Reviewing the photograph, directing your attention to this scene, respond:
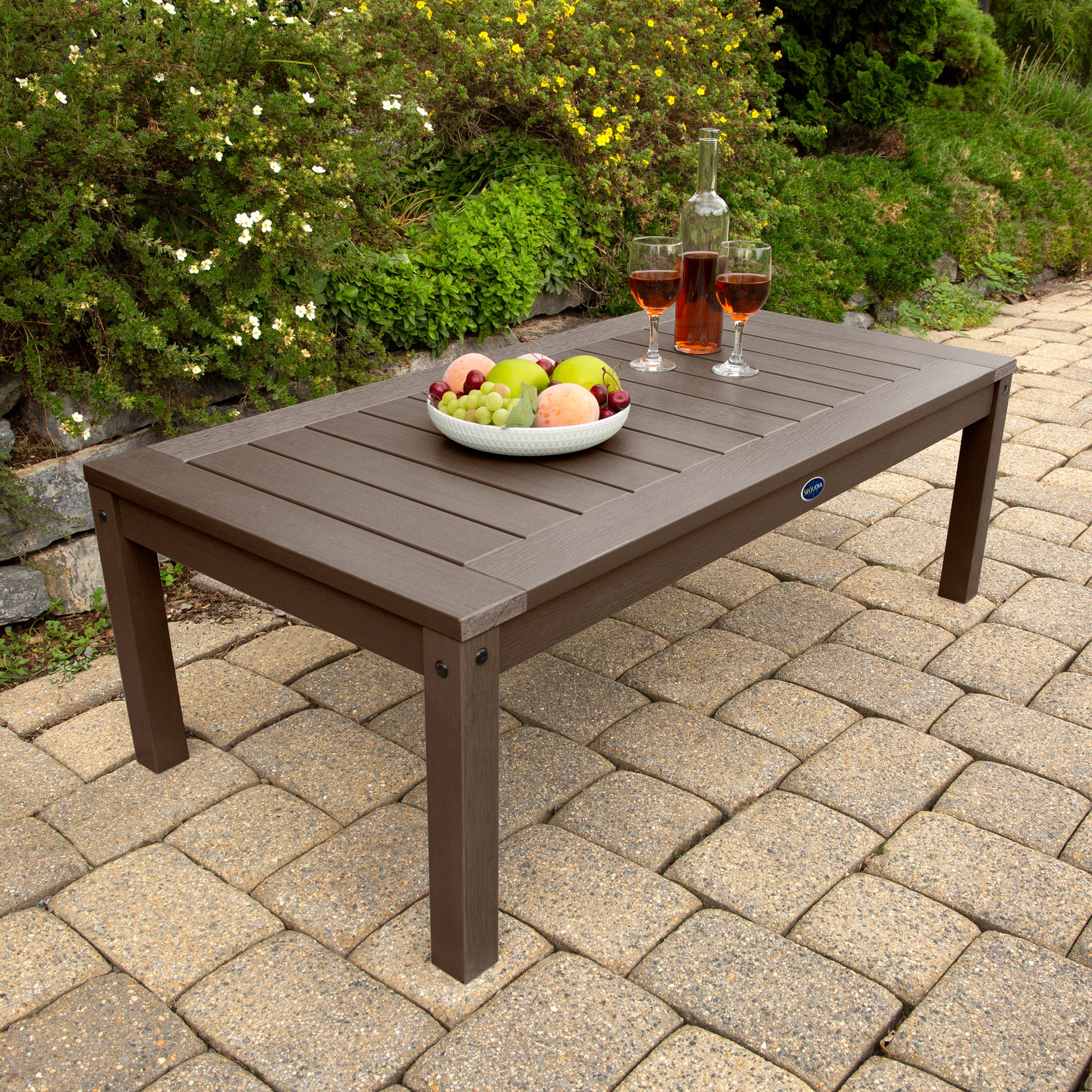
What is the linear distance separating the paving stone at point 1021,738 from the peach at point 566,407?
1101mm

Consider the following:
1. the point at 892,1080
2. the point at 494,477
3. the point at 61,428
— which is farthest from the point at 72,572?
the point at 892,1080

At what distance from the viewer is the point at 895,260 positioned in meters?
5.31

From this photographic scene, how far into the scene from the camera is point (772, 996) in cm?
171

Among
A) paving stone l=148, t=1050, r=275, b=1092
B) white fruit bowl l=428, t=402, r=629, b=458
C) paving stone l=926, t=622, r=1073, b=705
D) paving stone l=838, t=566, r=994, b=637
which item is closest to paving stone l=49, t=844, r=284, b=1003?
paving stone l=148, t=1050, r=275, b=1092

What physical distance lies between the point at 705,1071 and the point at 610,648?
125cm

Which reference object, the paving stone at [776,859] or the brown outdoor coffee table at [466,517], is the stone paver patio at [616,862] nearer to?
the paving stone at [776,859]

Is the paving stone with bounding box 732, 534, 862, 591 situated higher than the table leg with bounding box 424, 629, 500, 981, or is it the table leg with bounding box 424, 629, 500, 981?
the table leg with bounding box 424, 629, 500, 981

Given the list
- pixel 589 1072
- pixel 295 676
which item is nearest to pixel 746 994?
pixel 589 1072

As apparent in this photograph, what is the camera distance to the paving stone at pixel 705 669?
252cm

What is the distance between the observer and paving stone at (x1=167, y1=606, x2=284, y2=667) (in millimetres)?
2730

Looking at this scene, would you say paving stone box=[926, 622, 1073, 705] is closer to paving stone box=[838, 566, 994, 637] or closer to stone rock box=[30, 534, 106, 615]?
paving stone box=[838, 566, 994, 637]

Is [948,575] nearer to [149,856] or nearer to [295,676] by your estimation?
[295,676]

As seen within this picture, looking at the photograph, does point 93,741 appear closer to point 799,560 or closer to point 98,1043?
point 98,1043

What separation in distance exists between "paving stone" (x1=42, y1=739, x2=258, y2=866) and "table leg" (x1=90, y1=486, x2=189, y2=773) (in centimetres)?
4
